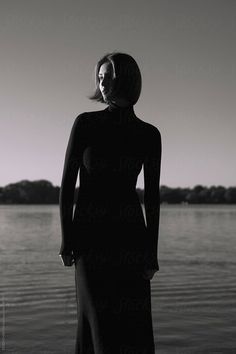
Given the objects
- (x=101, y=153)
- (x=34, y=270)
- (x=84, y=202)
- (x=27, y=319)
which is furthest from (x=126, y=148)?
(x=34, y=270)

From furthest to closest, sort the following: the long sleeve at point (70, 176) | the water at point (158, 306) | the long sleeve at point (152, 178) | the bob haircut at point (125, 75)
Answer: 1. the water at point (158, 306)
2. the long sleeve at point (152, 178)
3. the bob haircut at point (125, 75)
4. the long sleeve at point (70, 176)

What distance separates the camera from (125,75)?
311cm

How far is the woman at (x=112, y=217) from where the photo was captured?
9.79ft

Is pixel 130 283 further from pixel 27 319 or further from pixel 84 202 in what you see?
pixel 27 319

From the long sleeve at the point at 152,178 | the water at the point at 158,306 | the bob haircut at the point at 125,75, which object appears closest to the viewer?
the bob haircut at the point at 125,75

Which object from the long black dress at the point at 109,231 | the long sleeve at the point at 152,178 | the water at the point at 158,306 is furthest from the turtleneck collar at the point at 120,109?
the water at the point at 158,306

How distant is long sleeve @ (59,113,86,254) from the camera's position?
2.96m

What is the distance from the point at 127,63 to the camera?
3102mm

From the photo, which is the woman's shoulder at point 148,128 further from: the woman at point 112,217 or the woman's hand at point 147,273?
the woman's hand at point 147,273

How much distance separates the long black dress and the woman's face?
8 cm

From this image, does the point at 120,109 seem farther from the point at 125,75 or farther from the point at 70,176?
the point at 70,176

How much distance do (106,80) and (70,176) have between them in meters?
0.59

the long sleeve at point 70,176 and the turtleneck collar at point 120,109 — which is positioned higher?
the turtleneck collar at point 120,109

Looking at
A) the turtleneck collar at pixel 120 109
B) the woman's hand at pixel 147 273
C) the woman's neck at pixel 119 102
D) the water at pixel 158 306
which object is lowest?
the water at pixel 158 306
